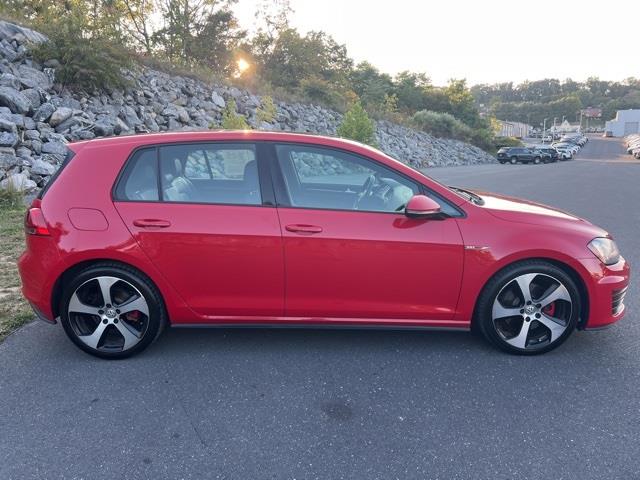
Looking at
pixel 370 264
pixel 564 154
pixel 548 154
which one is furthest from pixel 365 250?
pixel 564 154

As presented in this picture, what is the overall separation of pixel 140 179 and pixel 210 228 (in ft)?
2.20

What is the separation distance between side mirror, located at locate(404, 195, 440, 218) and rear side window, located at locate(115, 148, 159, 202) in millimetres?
1791

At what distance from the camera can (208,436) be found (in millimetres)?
2529

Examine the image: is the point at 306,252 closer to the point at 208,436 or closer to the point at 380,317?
the point at 380,317

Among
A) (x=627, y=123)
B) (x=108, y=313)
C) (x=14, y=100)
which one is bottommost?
(x=108, y=313)

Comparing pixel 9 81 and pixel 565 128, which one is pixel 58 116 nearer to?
pixel 9 81

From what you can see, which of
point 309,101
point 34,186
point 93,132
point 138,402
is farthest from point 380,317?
point 309,101

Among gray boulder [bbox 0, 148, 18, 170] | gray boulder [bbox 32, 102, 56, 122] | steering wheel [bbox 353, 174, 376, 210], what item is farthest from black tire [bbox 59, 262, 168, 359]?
gray boulder [bbox 32, 102, 56, 122]

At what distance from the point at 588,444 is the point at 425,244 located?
1.47 metres

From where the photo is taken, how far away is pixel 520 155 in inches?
1622

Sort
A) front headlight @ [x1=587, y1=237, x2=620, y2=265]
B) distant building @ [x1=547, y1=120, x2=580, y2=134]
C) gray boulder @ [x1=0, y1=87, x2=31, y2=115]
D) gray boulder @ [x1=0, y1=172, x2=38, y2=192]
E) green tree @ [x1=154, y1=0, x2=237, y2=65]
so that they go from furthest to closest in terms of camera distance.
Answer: distant building @ [x1=547, y1=120, x2=580, y2=134] → green tree @ [x1=154, y1=0, x2=237, y2=65] → gray boulder @ [x1=0, y1=87, x2=31, y2=115] → gray boulder @ [x1=0, y1=172, x2=38, y2=192] → front headlight @ [x1=587, y1=237, x2=620, y2=265]

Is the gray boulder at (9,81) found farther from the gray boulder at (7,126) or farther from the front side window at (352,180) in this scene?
the front side window at (352,180)

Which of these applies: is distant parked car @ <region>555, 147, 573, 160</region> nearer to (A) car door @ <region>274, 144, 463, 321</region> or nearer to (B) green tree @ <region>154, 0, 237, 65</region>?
Answer: (B) green tree @ <region>154, 0, 237, 65</region>

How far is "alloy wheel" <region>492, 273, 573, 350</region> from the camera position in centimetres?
330
